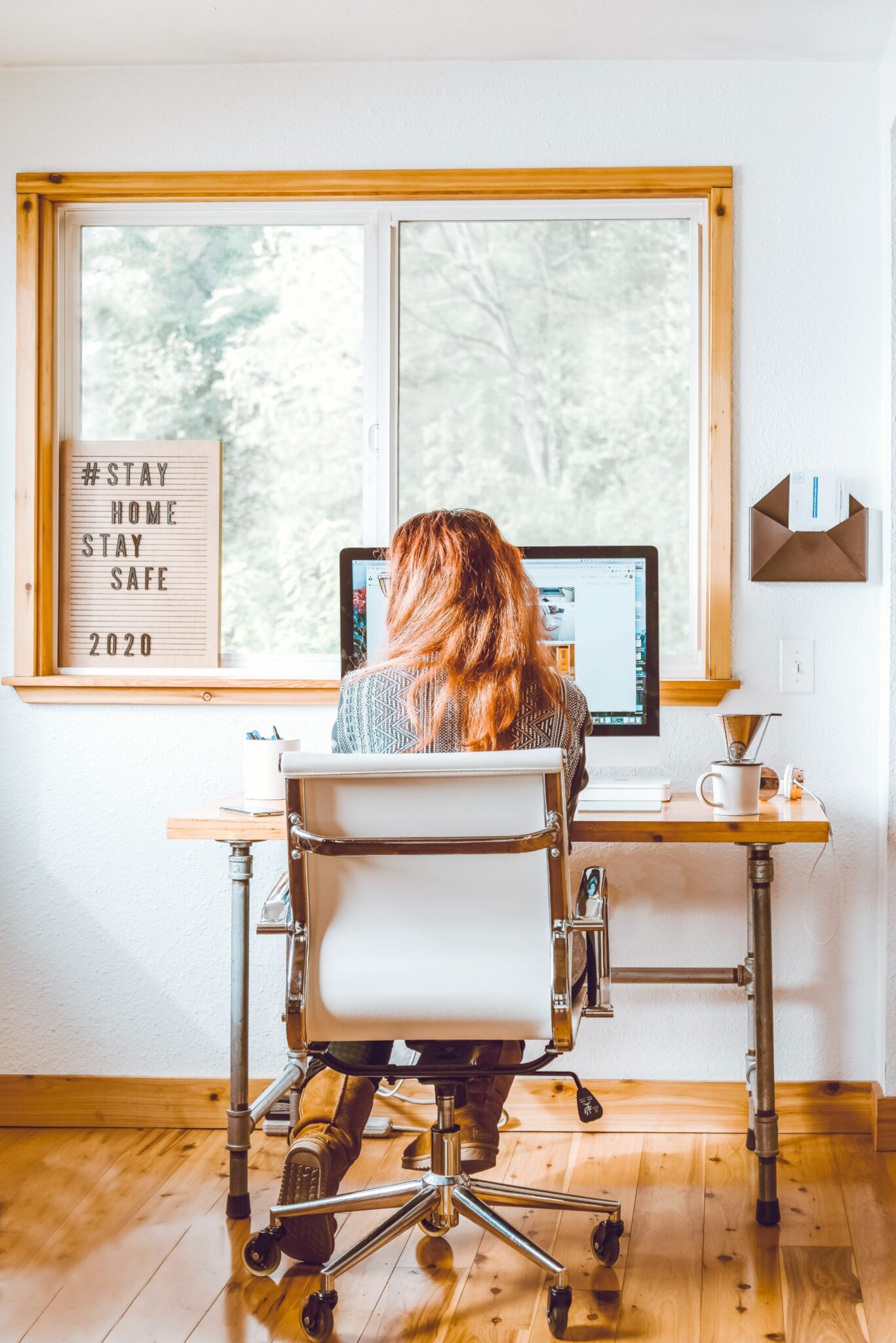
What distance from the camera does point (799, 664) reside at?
2.48m

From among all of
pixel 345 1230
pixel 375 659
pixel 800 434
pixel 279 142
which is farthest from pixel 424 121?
pixel 345 1230

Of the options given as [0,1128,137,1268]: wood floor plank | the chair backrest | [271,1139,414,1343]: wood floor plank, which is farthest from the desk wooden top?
[0,1128,137,1268]: wood floor plank

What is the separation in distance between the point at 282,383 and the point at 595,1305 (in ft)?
6.33

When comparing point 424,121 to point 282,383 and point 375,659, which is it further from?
point 375,659

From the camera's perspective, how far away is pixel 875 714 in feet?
8.16

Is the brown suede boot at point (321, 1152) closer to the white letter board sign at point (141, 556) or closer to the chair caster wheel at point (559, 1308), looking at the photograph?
the chair caster wheel at point (559, 1308)

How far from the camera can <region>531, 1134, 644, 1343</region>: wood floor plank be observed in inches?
68.1

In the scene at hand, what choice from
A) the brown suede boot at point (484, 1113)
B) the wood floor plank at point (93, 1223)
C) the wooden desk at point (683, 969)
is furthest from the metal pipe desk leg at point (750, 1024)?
the wood floor plank at point (93, 1223)

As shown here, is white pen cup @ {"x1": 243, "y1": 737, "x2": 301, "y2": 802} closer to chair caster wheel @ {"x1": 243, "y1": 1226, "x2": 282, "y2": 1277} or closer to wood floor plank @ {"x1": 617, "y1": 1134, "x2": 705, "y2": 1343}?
chair caster wheel @ {"x1": 243, "y1": 1226, "x2": 282, "y2": 1277}

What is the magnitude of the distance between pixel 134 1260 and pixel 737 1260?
1002 mm

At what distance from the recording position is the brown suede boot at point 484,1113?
1.88 metres

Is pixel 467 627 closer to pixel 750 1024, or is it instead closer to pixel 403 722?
pixel 403 722

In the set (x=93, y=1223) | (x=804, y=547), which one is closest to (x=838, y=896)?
(x=804, y=547)

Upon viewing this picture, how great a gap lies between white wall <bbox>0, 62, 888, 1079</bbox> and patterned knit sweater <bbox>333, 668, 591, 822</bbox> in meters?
0.81
